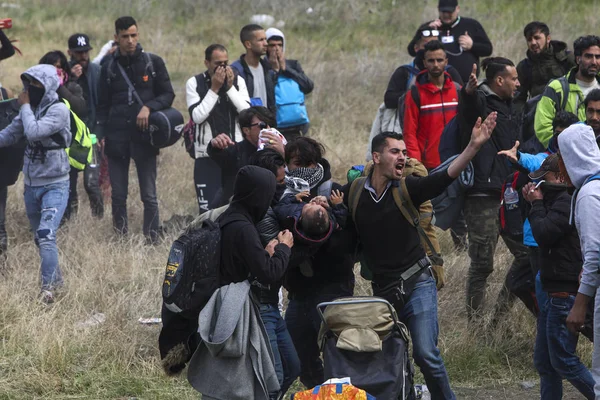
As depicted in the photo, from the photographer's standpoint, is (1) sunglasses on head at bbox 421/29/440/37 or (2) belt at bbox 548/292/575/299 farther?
(1) sunglasses on head at bbox 421/29/440/37

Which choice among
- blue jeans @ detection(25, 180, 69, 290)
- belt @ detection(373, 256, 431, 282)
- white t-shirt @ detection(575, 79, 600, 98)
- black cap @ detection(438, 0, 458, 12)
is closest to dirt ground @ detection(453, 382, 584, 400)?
belt @ detection(373, 256, 431, 282)

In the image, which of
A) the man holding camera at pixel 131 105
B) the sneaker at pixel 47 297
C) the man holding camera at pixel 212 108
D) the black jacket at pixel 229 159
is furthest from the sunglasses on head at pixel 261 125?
the man holding camera at pixel 131 105

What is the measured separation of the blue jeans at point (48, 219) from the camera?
7.41 meters

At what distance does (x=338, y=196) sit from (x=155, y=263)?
3.24 m

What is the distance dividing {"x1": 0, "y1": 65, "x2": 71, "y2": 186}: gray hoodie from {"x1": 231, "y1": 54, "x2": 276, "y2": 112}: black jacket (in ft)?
5.50

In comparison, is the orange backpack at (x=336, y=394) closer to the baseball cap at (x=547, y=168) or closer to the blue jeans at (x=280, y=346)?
the blue jeans at (x=280, y=346)

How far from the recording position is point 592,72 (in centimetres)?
680

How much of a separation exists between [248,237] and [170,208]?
18.3 feet

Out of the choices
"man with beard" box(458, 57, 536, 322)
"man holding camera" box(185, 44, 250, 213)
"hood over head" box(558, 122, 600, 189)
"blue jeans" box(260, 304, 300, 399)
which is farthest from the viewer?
"man holding camera" box(185, 44, 250, 213)

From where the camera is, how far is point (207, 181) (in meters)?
8.23

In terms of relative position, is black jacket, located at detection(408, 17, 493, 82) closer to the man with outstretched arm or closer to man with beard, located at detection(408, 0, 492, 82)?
man with beard, located at detection(408, 0, 492, 82)

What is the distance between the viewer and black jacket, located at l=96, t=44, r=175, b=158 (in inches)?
349

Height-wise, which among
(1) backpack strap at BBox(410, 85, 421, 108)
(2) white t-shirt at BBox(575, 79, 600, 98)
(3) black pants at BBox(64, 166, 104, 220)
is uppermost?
(2) white t-shirt at BBox(575, 79, 600, 98)

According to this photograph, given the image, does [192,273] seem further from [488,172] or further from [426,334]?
[488,172]
